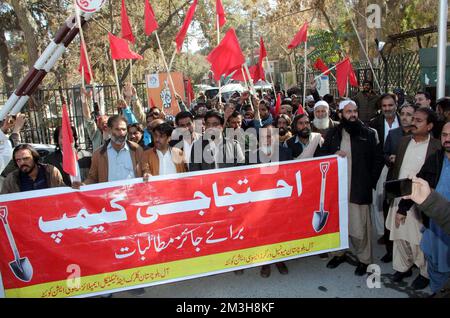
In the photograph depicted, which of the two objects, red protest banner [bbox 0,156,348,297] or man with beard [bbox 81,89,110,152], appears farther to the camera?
man with beard [bbox 81,89,110,152]

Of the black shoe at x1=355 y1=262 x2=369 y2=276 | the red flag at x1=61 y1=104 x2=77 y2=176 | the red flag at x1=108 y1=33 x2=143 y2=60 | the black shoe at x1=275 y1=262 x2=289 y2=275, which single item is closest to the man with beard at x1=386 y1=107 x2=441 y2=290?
the black shoe at x1=355 y1=262 x2=369 y2=276

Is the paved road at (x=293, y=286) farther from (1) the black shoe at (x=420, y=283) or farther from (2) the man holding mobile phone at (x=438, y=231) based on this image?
(2) the man holding mobile phone at (x=438, y=231)

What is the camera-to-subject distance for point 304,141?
4574 mm

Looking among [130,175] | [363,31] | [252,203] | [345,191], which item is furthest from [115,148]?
[363,31]

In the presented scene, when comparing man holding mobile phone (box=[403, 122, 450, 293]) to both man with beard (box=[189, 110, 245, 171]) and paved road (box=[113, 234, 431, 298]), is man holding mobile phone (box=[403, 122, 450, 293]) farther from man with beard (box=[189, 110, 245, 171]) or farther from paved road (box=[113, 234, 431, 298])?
man with beard (box=[189, 110, 245, 171])

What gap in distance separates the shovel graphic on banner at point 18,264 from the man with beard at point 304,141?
2.74m

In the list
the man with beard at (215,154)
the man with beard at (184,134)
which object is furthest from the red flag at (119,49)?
the man with beard at (215,154)

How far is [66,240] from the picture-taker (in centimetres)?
354

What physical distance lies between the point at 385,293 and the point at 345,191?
995 mm

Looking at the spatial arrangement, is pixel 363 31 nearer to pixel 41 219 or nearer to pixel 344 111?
pixel 344 111

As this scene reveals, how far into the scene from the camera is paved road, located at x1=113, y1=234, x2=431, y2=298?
3.83 m

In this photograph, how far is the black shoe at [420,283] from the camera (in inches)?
151

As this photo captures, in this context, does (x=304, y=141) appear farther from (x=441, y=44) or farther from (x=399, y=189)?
(x=441, y=44)

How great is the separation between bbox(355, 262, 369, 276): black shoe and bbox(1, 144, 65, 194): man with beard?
292 cm
